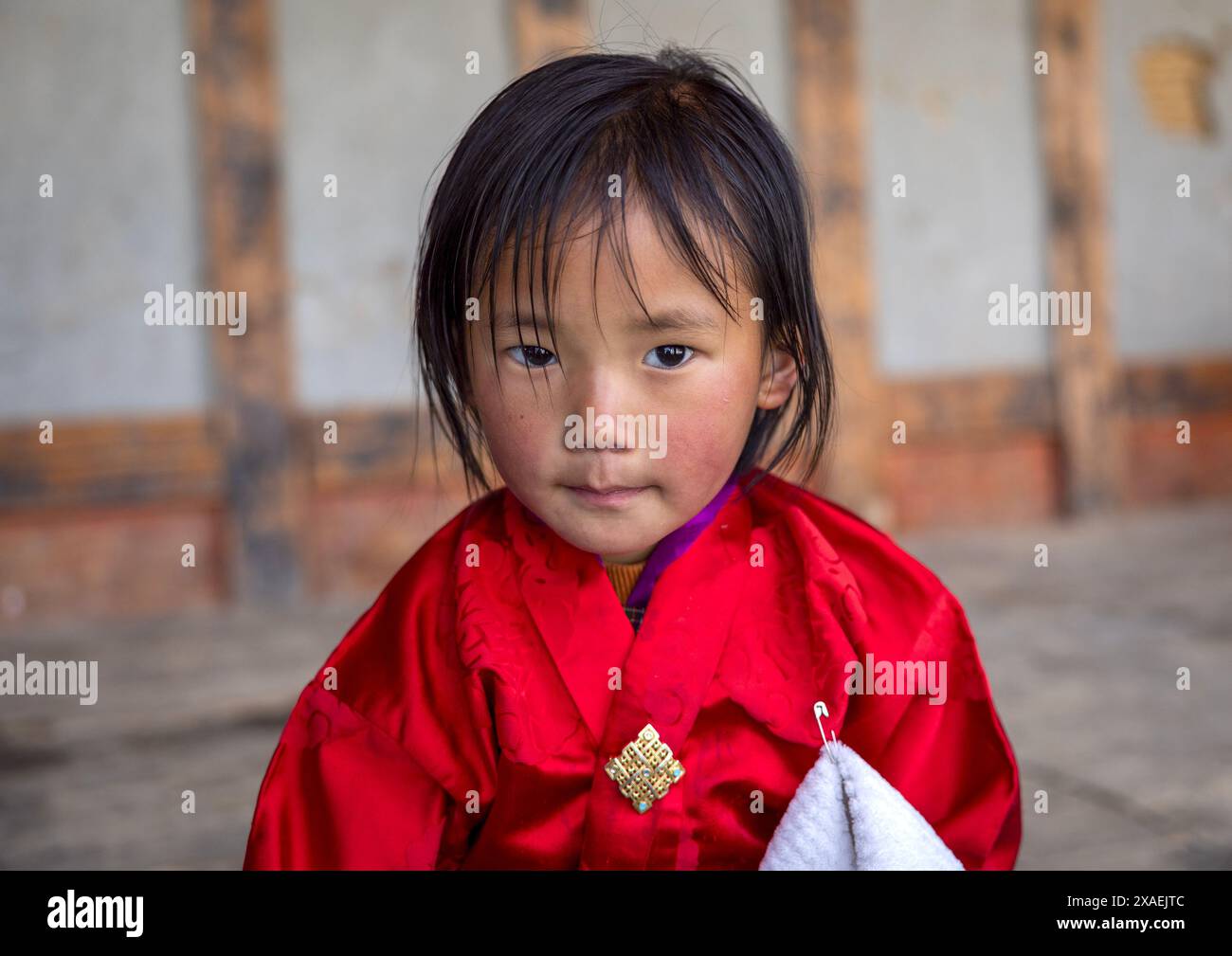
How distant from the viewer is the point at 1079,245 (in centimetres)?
500

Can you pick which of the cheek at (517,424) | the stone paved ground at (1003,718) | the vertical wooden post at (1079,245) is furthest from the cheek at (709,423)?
the vertical wooden post at (1079,245)

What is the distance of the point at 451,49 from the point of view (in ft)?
13.4

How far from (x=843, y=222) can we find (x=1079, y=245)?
107cm

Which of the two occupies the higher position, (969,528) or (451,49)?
(451,49)

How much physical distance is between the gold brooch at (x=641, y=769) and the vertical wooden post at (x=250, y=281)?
312 centimetres

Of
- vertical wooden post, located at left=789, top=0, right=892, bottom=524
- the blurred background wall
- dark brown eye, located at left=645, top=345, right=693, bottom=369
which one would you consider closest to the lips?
dark brown eye, located at left=645, top=345, right=693, bottom=369

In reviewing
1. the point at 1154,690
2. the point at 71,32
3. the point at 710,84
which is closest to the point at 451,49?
the point at 71,32

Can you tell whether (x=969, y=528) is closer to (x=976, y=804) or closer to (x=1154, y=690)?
(x=1154, y=690)

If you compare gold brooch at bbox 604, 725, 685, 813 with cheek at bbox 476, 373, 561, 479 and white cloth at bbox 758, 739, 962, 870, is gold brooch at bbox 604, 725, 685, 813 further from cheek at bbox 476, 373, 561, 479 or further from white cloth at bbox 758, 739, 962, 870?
cheek at bbox 476, 373, 561, 479

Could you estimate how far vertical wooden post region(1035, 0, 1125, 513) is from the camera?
193 inches

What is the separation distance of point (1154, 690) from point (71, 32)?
3486 millimetres

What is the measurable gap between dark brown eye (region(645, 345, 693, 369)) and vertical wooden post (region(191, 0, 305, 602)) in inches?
124

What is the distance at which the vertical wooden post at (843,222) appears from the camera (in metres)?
4.55

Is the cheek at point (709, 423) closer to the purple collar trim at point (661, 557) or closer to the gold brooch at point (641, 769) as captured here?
the purple collar trim at point (661, 557)
